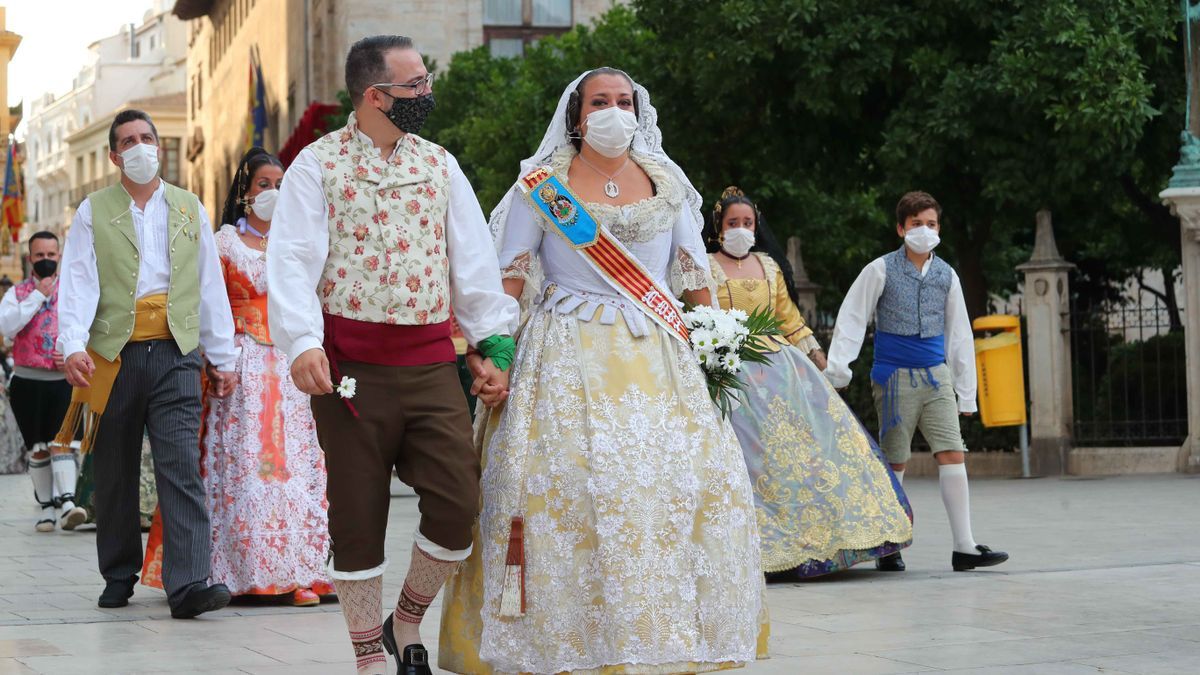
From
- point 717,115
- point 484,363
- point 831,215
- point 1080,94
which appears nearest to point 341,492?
point 484,363

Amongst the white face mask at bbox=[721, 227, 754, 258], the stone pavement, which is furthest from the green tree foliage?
the white face mask at bbox=[721, 227, 754, 258]

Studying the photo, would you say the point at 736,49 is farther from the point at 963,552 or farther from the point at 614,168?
the point at 614,168

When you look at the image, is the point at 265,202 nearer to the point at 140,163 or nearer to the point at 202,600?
the point at 140,163

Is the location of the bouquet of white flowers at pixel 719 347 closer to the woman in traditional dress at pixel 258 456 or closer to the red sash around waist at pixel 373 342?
the red sash around waist at pixel 373 342

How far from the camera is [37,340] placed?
44.4 ft

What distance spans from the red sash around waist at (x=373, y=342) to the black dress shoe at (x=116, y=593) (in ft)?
9.81

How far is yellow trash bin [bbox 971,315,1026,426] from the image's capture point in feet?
56.3

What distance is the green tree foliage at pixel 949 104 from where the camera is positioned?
18453 mm

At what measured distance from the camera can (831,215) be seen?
29.7 m

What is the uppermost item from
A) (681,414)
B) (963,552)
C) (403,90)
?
(403,90)

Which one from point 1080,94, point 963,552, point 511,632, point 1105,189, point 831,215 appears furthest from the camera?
point 831,215

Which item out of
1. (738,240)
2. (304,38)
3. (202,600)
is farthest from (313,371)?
(304,38)

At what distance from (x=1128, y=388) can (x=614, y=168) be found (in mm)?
14031

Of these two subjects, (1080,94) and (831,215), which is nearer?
(1080,94)
